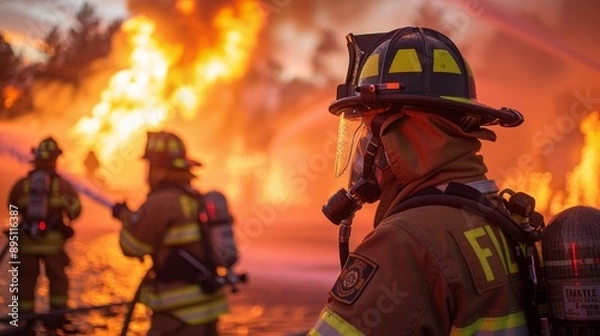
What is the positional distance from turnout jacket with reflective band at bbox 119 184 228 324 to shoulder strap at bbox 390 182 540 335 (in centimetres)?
289

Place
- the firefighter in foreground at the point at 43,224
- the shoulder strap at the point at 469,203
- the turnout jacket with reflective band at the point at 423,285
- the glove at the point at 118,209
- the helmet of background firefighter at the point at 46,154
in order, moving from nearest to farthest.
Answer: the turnout jacket with reflective band at the point at 423,285
the shoulder strap at the point at 469,203
the glove at the point at 118,209
the firefighter in foreground at the point at 43,224
the helmet of background firefighter at the point at 46,154

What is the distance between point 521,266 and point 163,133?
11.6 ft

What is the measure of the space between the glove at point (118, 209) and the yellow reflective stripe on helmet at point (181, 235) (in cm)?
66

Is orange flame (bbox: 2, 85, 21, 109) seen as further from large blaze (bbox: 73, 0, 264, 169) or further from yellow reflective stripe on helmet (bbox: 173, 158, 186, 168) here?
yellow reflective stripe on helmet (bbox: 173, 158, 186, 168)

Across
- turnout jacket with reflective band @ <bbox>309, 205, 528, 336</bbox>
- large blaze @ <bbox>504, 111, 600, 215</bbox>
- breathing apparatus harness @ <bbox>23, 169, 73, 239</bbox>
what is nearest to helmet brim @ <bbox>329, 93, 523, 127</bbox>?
turnout jacket with reflective band @ <bbox>309, 205, 528, 336</bbox>

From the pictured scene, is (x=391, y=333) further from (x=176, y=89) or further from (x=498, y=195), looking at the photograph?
(x=176, y=89)

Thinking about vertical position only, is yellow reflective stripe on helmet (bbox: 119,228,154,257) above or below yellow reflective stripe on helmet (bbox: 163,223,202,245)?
below

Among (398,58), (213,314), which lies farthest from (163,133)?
(398,58)

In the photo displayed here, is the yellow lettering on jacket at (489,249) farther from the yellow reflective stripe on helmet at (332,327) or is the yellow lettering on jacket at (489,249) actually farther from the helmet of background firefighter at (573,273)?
the yellow reflective stripe on helmet at (332,327)

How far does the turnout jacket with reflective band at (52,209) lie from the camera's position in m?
7.29

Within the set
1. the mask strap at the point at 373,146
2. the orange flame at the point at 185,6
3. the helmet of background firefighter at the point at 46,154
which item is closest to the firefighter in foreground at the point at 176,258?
the mask strap at the point at 373,146

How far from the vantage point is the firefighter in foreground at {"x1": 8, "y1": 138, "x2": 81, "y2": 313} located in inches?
285

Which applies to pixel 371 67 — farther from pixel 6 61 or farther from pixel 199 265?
pixel 6 61

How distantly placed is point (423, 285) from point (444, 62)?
0.59m
